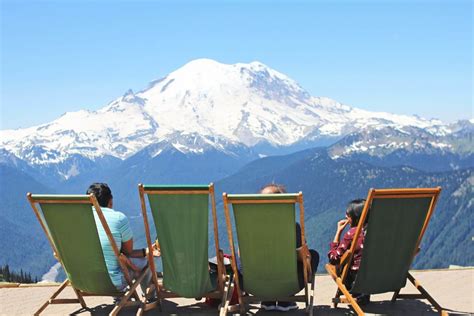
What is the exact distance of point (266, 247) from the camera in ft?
16.2

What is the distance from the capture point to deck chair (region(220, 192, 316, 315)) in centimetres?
464

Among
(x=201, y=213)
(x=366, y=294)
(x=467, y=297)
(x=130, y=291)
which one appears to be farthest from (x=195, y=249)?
(x=467, y=297)

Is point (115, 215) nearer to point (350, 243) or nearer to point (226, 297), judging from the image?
point (226, 297)

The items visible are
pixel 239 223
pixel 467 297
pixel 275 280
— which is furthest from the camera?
pixel 467 297

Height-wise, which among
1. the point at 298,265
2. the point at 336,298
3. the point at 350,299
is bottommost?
the point at 336,298

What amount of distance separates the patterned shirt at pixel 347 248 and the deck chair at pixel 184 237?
1.05 meters

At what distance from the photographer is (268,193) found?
16.1ft

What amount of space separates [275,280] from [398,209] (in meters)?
1.22

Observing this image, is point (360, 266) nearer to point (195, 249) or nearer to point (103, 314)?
point (195, 249)

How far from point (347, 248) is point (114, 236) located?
7.02 ft

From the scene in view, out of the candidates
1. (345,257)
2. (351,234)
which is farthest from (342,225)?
(345,257)

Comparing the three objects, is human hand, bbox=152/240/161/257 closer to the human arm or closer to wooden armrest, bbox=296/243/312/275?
wooden armrest, bbox=296/243/312/275

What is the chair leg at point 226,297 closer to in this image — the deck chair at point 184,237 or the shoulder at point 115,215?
the deck chair at point 184,237

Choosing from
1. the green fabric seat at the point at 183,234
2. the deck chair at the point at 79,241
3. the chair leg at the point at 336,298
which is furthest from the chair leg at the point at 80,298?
the chair leg at the point at 336,298
